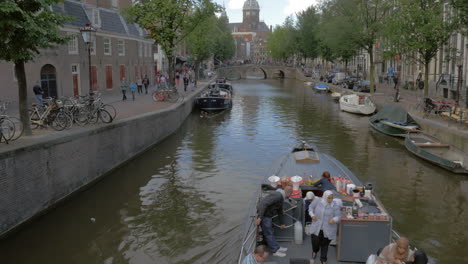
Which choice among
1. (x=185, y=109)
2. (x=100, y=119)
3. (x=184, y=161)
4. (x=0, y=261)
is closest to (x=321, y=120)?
(x=185, y=109)

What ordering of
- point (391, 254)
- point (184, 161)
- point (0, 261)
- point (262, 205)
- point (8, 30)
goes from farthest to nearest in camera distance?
point (184, 161)
point (8, 30)
point (0, 261)
point (262, 205)
point (391, 254)

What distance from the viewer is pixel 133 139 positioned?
61.8 ft

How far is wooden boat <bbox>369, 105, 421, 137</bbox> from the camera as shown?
914 inches

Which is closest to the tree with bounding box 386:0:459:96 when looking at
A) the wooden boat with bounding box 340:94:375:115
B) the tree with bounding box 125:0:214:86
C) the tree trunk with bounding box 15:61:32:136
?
the wooden boat with bounding box 340:94:375:115

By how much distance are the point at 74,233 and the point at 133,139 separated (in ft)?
26.5

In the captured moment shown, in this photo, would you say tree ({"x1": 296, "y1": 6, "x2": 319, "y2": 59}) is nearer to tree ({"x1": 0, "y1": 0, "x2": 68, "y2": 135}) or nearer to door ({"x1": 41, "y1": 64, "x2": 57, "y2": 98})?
door ({"x1": 41, "y1": 64, "x2": 57, "y2": 98})

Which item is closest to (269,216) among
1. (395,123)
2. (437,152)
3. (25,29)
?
(25,29)

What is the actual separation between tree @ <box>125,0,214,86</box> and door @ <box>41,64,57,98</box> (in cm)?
703

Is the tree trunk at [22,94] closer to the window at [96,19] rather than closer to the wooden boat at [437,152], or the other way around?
the wooden boat at [437,152]

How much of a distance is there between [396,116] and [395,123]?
77 cm

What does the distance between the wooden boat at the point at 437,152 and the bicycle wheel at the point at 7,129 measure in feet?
49.3

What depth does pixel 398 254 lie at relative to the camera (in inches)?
252

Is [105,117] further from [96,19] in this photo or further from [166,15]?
[96,19]

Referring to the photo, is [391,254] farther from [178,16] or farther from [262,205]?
[178,16]
